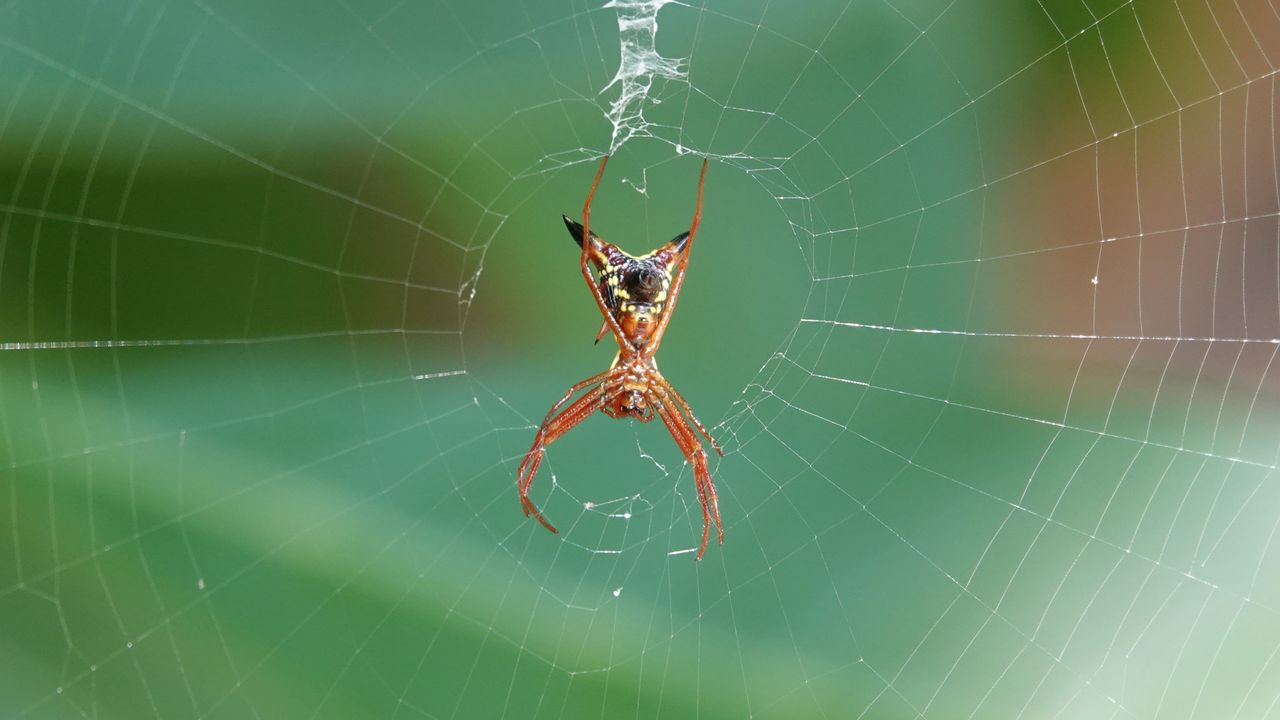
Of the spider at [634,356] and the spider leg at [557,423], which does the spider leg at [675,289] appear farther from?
the spider leg at [557,423]

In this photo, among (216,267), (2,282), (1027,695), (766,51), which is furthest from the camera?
(766,51)

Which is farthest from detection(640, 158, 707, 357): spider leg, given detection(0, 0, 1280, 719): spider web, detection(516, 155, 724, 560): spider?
detection(0, 0, 1280, 719): spider web

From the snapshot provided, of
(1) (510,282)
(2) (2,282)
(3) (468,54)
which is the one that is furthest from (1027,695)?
(2) (2,282)

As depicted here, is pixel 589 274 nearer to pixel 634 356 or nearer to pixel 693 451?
pixel 634 356

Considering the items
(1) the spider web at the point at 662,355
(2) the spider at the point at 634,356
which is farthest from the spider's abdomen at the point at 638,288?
(1) the spider web at the point at 662,355

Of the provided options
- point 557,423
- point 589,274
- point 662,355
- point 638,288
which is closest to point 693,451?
point 662,355

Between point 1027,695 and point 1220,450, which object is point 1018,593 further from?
point 1220,450
